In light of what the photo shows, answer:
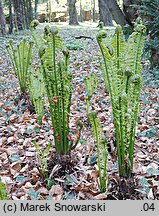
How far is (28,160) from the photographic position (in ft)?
6.70

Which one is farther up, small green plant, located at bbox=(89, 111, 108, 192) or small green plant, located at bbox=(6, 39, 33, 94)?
small green plant, located at bbox=(6, 39, 33, 94)

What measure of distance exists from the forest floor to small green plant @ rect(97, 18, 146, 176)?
6.9 inches

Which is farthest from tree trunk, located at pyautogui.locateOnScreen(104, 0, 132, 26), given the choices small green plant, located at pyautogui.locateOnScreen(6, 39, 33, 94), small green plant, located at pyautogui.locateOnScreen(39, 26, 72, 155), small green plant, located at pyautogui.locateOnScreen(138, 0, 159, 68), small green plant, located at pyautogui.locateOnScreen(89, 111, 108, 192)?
small green plant, located at pyautogui.locateOnScreen(89, 111, 108, 192)

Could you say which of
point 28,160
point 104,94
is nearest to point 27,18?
point 104,94

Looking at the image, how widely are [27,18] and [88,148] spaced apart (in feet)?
48.9

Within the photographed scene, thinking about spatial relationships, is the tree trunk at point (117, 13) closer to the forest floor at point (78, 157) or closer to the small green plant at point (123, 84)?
the forest floor at point (78, 157)

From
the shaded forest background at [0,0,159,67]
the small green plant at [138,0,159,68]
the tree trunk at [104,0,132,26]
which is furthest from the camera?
the tree trunk at [104,0,132,26]

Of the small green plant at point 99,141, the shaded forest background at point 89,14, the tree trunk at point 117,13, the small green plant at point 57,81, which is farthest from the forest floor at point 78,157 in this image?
the tree trunk at point 117,13

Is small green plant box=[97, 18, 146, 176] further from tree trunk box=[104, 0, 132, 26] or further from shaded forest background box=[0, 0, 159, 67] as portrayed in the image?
tree trunk box=[104, 0, 132, 26]

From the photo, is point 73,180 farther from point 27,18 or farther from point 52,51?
point 27,18

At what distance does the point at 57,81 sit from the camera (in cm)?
162

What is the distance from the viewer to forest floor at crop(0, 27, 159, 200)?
1.62 m

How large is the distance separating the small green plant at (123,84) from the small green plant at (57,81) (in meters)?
0.27

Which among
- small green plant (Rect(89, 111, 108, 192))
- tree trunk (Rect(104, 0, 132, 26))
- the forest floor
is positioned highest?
tree trunk (Rect(104, 0, 132, 26))
